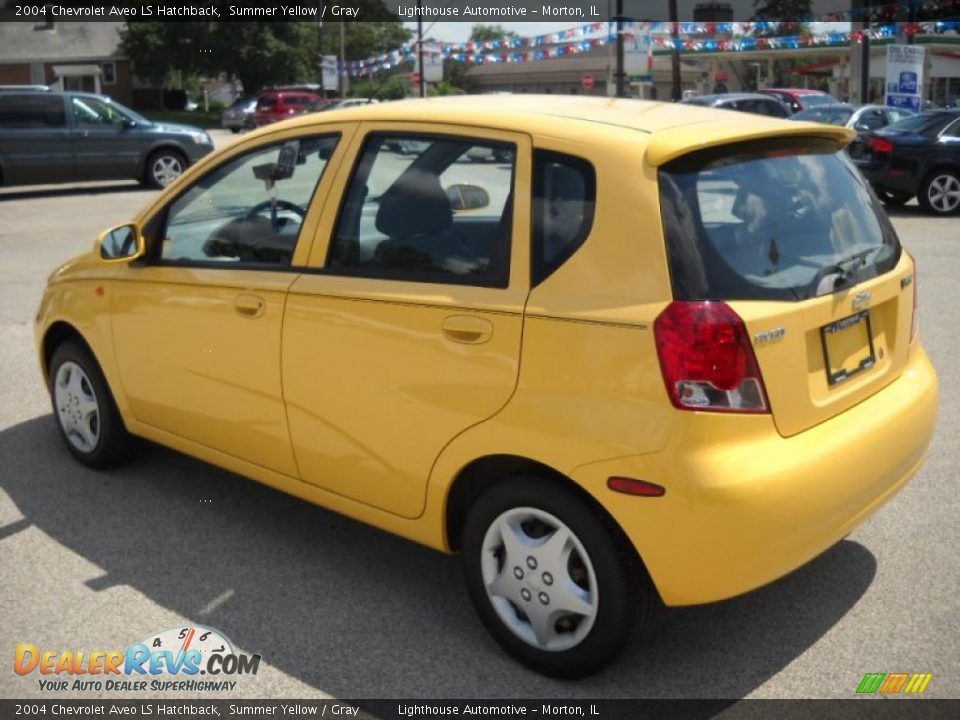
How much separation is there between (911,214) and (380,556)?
13213 mm

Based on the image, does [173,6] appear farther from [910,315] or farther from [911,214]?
[910,315]

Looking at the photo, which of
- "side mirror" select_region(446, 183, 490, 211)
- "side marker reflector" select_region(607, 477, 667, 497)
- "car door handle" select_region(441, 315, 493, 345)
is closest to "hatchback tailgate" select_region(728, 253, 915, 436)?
"side marker reflector" select_region(607, 477, 667, 497)

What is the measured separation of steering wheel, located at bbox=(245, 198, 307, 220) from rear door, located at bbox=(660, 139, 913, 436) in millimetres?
1520

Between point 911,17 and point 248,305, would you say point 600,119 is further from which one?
point 911,17

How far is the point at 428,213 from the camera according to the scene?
3695 millimetres

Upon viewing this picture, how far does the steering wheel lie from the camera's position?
4.04 m

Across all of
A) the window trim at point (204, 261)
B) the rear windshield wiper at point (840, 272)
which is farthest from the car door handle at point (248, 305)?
the rear windshield wiper at point (840, 272)

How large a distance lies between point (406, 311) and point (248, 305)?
82 cm

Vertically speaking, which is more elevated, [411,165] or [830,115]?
[411,165]

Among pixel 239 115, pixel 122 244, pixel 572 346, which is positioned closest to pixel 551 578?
pixel 572 346

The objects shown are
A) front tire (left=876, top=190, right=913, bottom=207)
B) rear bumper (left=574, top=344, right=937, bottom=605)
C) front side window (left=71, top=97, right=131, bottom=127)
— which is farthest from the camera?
front side window (left=71, top=97, right=131, bottom=127)

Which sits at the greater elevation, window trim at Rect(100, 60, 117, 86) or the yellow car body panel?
window trim at Rect(100, 60, 117, 86)

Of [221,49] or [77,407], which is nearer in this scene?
[77,407]

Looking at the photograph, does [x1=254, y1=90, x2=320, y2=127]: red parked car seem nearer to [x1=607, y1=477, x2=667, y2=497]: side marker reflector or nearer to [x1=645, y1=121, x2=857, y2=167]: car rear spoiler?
[x1=645, y1=121, x2=857, y2=167]: car rear spoiler
